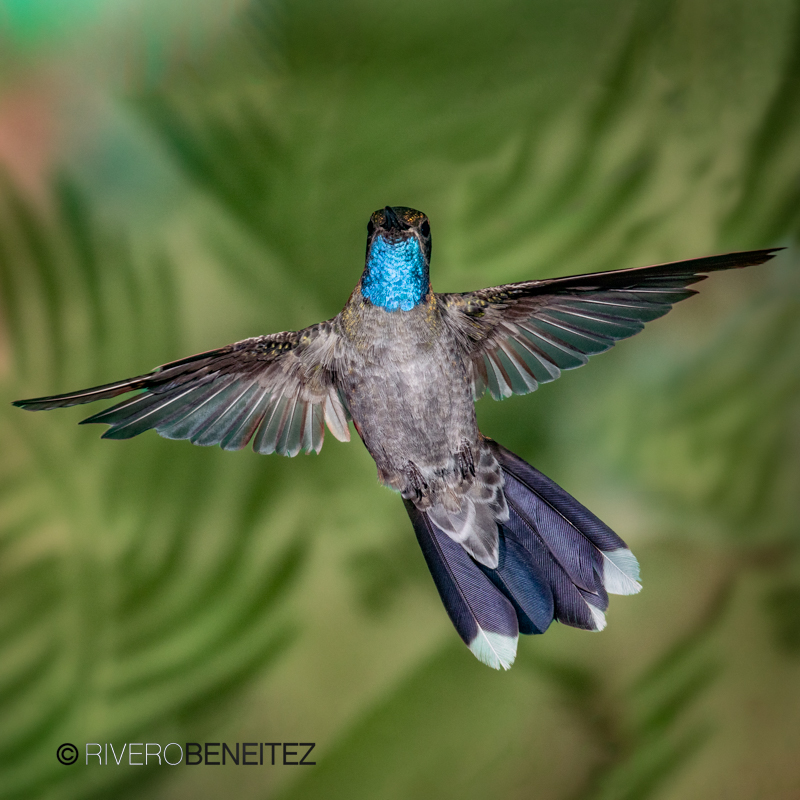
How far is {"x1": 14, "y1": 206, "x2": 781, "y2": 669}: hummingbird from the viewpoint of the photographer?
797mm

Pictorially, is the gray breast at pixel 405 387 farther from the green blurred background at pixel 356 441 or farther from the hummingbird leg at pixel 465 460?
the green blurred background at pixel 356 441

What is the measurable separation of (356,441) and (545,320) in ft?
1.61

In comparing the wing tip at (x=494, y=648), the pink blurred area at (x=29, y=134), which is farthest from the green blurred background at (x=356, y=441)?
the wing tip at (x=494, y=648)

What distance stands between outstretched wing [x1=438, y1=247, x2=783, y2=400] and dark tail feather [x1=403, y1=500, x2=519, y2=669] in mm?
193

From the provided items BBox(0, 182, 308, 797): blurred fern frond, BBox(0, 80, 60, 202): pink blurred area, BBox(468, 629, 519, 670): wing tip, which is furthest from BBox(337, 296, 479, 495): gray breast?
BBox(0, 80, 60, 202): pink blurred area

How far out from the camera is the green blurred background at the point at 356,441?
1196 millimetres

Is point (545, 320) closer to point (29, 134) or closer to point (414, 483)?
point (414, 483)

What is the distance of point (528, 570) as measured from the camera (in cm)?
97

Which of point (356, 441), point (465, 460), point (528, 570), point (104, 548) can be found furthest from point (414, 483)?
point (104, 548)

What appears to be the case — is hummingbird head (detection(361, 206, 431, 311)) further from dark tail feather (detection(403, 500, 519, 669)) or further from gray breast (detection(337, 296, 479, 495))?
dark tail feather (detection(403, 500, 519, 669))

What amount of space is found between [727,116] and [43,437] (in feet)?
4.21

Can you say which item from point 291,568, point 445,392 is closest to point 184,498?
point 291,568

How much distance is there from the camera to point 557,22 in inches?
49.0

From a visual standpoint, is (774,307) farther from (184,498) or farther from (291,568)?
(184,498)
